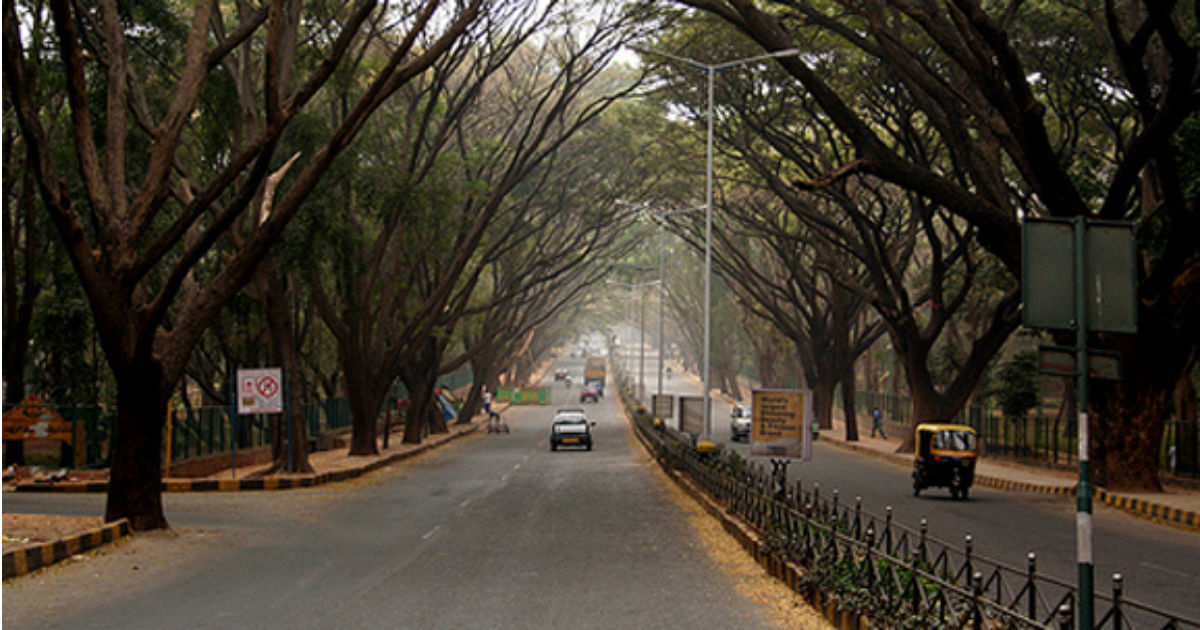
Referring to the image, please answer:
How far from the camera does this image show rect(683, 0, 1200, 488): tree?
67.2ft

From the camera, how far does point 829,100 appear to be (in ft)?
71.3

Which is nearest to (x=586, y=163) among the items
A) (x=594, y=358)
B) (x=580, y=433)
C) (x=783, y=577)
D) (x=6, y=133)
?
(x=580, y=433)

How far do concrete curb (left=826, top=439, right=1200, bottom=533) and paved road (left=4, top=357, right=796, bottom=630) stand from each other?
843cm

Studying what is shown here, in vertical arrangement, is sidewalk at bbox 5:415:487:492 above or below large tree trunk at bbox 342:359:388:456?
below

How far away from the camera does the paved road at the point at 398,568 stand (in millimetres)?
11562

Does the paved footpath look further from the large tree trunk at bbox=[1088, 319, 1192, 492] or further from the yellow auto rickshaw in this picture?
the yellow auto rickshaw

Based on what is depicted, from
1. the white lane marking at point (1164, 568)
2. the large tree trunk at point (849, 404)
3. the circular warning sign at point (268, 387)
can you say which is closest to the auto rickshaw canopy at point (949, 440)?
the white lane marking at point (1164, 568)

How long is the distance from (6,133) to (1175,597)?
24244 millimetres

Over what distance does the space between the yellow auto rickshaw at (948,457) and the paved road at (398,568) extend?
558 cm

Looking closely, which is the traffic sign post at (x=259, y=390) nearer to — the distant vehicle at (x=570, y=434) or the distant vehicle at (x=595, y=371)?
the distant vehicle at (x=570, y=434)

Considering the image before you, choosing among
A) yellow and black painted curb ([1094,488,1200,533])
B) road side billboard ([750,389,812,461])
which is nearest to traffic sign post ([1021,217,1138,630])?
road side billboard ([750,389,812,461])

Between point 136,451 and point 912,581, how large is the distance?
39.0 ft

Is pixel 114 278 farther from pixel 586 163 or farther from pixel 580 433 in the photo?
pixel 586 163

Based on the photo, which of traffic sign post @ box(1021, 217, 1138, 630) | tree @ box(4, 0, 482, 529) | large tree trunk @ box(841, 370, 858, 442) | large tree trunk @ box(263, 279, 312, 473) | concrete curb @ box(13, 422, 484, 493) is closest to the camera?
traffic sign post @ box(1021, 217, 1138, 630)
